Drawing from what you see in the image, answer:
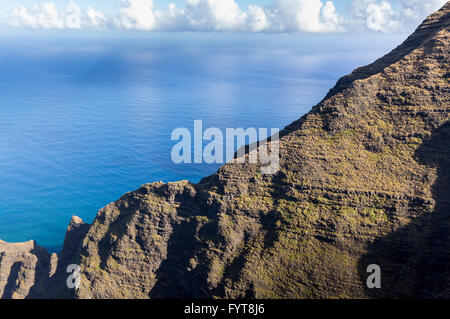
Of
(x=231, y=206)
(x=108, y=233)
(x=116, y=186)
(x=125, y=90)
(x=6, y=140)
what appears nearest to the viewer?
Answer: (x=231, y=206)

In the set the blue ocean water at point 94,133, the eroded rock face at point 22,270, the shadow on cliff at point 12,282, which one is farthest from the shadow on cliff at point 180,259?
the blue ocean water at point 94,133

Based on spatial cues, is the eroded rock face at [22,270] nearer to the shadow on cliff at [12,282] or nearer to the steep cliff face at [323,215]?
the shadow on cliff at [12,282]

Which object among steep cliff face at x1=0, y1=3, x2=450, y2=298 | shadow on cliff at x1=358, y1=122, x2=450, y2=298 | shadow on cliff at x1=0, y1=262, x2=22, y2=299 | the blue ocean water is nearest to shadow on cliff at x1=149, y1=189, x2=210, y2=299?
steep cliff face at x1=0, y1=3, x2=450, y2=298

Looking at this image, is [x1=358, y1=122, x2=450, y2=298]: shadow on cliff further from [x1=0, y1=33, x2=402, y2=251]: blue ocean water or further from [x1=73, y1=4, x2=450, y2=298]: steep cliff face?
[x1=0, y1=33, x2=402, y2=251]: blue ocean water

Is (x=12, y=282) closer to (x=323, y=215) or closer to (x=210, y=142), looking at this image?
(x=323, y=215)

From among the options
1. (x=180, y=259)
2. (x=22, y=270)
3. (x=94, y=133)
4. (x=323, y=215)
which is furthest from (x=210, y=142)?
(x=323, y=215)

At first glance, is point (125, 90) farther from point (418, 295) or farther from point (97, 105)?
point (418, 295)
